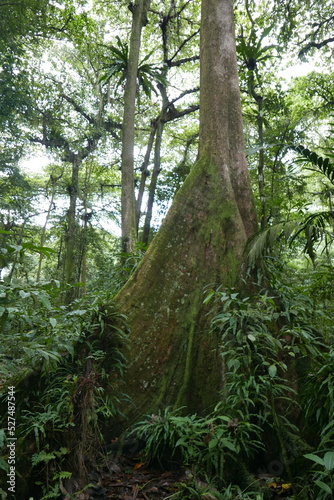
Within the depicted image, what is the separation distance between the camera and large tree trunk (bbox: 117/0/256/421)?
11.5ft

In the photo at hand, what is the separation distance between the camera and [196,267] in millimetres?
4000

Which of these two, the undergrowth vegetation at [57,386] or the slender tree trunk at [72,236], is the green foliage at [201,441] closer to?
the undergrowth vegetation at [57,386]

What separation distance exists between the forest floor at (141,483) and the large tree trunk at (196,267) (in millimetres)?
478

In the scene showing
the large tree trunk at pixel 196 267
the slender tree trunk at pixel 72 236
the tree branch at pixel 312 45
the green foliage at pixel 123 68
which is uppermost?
the tree branch at pixel 312 45

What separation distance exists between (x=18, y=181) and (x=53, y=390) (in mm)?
12694

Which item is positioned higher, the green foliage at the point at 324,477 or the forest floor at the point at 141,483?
the green foliage at the point at 324,477

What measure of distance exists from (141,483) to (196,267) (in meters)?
2.05

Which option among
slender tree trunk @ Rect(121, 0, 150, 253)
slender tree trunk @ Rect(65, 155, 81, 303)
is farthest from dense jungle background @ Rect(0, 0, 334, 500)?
slender tree trunk @ Rect(65, 155, 81, 303)

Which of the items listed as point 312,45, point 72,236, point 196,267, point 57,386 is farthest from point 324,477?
point 72,236

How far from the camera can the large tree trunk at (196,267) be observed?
3496 millimetres

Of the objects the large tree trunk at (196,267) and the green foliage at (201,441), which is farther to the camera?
the large tree trunk at (196,267)

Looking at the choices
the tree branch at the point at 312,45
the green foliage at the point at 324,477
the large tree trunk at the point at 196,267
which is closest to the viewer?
the green foliage at the point at 324,477

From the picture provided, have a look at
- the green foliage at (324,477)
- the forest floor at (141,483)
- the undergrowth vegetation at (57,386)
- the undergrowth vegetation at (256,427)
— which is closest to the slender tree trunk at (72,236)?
the undergrowth vegetation at (57,386)

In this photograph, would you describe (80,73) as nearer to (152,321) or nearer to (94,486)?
(152,321)
